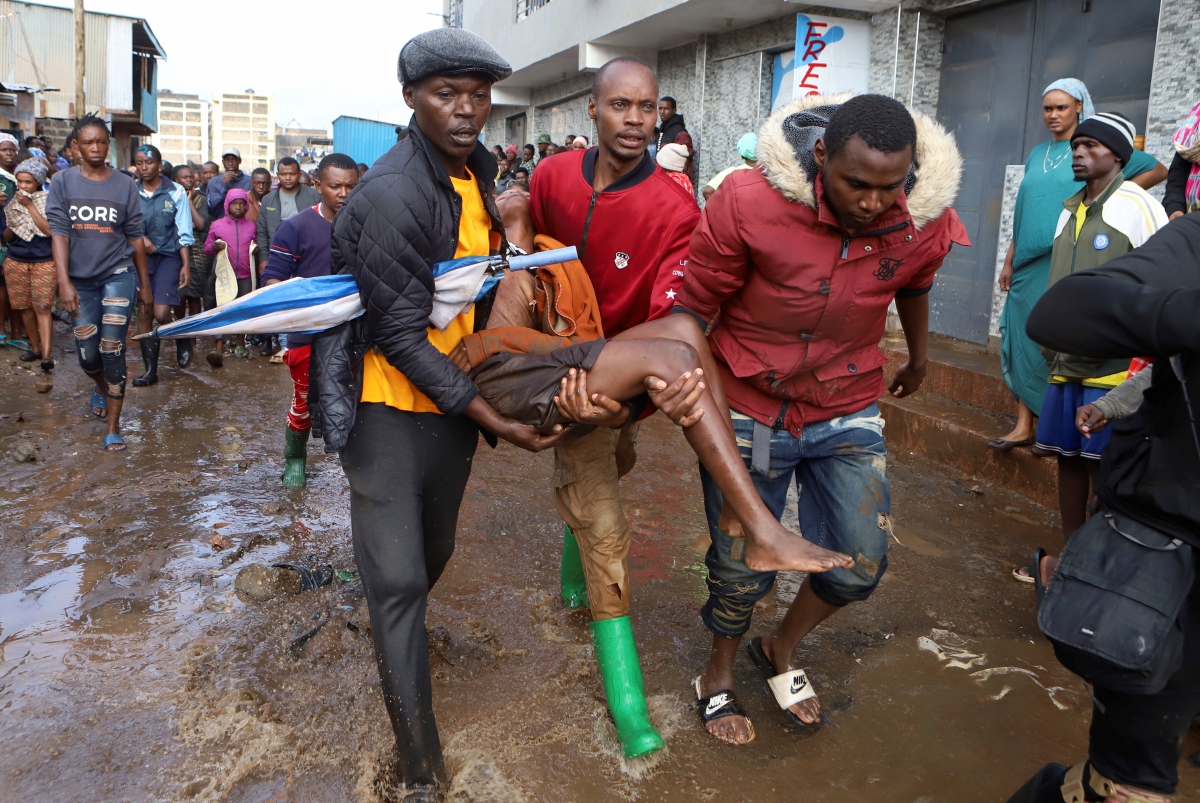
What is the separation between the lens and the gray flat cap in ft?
8.22

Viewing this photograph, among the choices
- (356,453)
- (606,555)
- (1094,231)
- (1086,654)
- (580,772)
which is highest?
(1094,231)

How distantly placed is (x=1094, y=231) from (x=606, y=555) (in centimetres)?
276

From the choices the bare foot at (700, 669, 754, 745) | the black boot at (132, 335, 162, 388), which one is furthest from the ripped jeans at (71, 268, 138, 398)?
the bare foot at (700, 669, 754, 745)

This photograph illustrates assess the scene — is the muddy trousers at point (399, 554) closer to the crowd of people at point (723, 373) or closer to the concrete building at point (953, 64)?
the crowd of people at point (723, 373)

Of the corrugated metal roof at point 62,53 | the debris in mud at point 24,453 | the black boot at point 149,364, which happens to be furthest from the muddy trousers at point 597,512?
the corrugated metal roof at point 62,53

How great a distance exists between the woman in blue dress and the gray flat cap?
143 inches

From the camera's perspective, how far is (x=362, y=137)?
103 ft

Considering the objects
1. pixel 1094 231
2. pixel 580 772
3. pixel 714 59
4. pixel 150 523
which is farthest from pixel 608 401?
pixel 714 59

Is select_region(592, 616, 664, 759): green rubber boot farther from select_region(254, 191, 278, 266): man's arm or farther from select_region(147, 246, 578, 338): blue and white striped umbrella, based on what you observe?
select_region(254, 191, 278, 266): man's arm

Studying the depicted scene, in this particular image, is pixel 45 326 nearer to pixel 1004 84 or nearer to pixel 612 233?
pixel 612 233

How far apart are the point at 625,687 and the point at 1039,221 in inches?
149

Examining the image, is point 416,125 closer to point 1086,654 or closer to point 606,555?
point 606,555

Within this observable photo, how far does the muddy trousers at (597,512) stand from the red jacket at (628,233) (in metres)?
0.51

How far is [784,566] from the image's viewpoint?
8.24 feet
